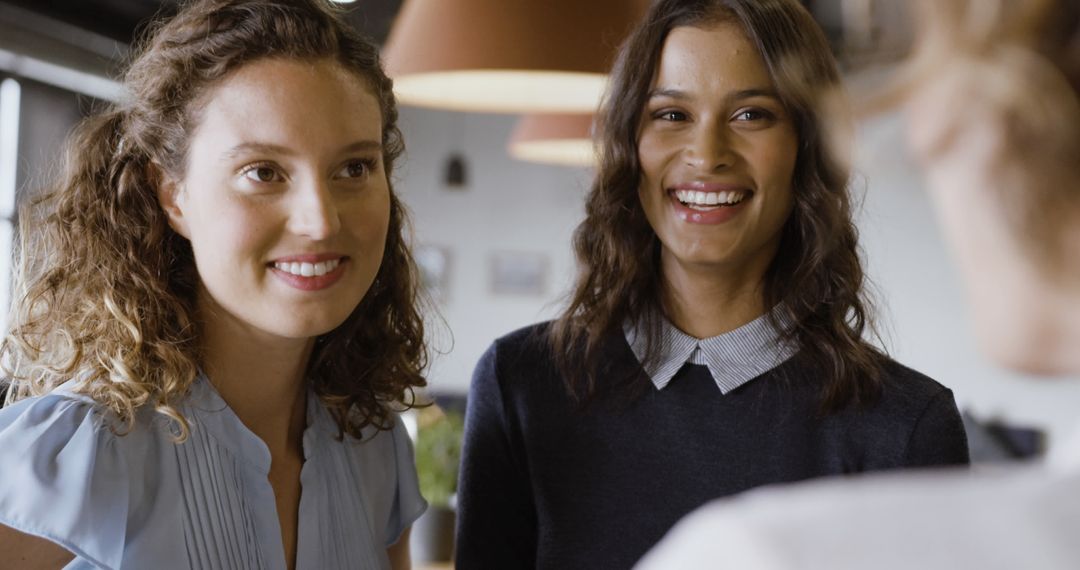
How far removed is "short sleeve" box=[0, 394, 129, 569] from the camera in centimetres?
142

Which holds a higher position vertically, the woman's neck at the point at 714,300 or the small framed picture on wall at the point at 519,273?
the woman's neck at the point at 714,300

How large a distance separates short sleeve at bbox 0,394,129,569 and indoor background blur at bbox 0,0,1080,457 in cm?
53

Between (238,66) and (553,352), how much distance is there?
632mm

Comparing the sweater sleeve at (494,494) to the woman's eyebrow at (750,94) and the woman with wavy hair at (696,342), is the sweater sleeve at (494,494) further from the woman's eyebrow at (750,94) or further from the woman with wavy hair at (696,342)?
the woman's eyebrow at (750,94)

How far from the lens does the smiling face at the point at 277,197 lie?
1.54 metres

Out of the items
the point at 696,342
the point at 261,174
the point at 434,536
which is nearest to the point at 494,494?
the point at 696,342

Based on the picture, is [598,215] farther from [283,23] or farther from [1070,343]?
[1070,343]

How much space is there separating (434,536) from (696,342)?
47.1 inches

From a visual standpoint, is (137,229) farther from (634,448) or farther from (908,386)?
(908,386)

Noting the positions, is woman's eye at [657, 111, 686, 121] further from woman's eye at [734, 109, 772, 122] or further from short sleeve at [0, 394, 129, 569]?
short sleeve at [0, 394, 129, 569]

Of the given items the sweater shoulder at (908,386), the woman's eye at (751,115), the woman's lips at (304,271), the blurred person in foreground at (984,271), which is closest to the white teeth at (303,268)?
the woman's lips at (304,271)

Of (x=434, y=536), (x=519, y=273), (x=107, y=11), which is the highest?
(x=107, y=11)

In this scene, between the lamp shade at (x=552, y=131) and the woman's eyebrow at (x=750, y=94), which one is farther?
the lamp shade at (x=552, y=131)

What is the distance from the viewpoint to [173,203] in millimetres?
1638
